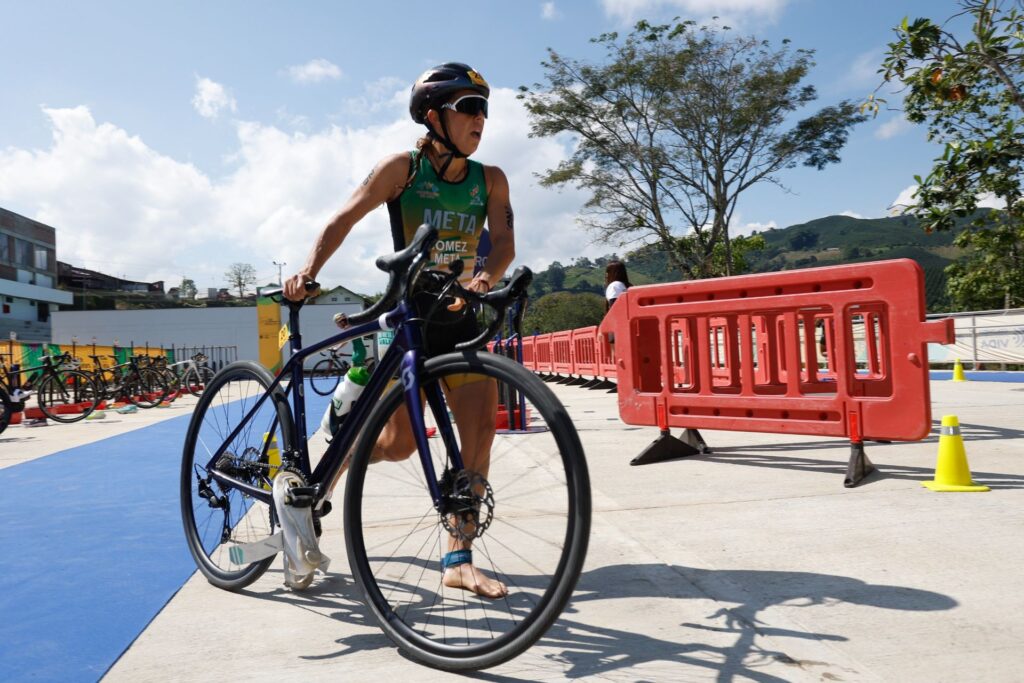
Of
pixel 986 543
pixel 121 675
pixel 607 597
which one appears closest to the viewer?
pixel 121 675

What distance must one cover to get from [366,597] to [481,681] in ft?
1.53

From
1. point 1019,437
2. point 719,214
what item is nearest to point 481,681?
point 1019,437

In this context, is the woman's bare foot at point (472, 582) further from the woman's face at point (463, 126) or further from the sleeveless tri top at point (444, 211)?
the woman's face at point (463, 126)

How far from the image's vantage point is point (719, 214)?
25500 mm

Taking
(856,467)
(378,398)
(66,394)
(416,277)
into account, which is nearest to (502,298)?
(416,277)

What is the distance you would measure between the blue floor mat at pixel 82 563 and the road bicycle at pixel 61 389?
6944 mm

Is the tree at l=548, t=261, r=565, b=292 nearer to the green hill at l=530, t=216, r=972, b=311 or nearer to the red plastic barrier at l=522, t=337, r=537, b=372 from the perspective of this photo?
the green hill at l=530, t=216, r=972, b=311

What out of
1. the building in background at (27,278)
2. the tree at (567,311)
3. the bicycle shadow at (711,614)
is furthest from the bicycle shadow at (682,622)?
the tree at (567,311)

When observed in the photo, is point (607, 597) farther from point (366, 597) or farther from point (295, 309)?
point (295, 309)

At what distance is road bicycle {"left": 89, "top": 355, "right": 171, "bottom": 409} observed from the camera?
52.4 feet

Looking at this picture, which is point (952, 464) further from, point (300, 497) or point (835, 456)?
point (300, 497)

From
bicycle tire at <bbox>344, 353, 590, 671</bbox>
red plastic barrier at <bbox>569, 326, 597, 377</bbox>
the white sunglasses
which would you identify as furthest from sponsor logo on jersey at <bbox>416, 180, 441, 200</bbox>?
red plastic barrier at <bbox>569, 326, 597, 377</bbox>

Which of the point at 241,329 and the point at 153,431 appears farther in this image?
the point at 241,329

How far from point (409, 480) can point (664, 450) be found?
287 centimetres
